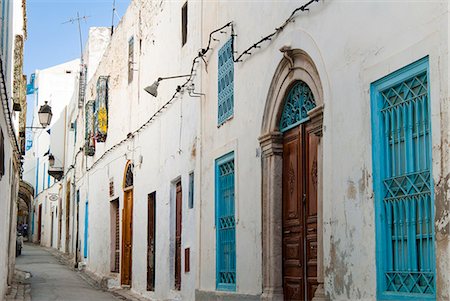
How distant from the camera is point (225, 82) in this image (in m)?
10.3

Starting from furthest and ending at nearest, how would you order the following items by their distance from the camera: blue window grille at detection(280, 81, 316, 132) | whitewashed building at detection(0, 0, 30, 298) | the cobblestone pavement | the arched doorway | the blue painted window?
the blue painted window < the arched doorway < the cobblestone pavement < whitewashed building at detection(0, 0, 30, 298) < blue window grille at detection(280, 81, 316, 132)

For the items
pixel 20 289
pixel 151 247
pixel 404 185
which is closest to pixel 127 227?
pixel 151 247

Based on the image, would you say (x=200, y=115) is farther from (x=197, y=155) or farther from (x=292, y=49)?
(x=292, y=49)

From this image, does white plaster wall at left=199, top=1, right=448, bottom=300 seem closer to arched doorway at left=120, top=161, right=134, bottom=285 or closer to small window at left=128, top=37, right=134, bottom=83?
arched doorway at left=120, top=161, right=134, bottom=285

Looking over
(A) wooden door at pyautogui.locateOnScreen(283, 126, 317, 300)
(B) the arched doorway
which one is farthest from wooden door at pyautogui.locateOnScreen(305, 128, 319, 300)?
(B) the arched doorway

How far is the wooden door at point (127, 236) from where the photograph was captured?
1669cm

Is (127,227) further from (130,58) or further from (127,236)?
(130,58)

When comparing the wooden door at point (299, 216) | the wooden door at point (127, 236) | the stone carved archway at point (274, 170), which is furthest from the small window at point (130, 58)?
the wooden door at point (299, 216)

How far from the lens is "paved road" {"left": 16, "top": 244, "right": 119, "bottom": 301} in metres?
15.4

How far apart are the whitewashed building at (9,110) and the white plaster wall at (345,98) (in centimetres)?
311

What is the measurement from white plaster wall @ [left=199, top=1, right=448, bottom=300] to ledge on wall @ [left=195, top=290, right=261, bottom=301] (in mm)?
109

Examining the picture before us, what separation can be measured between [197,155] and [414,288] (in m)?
6.17

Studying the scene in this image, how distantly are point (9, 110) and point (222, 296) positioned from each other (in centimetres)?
434

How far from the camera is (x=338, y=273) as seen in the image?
6543 millimetres
